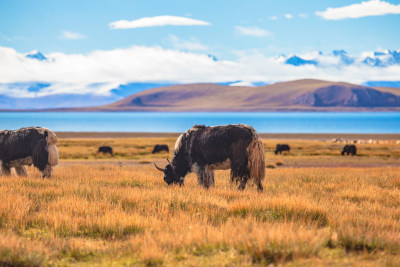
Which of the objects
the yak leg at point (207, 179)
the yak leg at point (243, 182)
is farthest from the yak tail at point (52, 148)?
the yak leg at point (243, 182)

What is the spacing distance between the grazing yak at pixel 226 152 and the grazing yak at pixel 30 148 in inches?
172

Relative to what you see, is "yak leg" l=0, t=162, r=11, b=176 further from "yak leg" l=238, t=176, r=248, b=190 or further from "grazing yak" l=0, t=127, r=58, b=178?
"yak leg" l=238, t=176, r=248, b=190

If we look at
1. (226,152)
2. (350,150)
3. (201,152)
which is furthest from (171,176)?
(350,150)

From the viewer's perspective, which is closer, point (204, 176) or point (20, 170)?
point (204, 176)

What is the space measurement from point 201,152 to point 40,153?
16.9 feet

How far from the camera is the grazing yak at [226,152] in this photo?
11000 millimetres

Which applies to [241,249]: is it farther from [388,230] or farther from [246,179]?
[246,179]

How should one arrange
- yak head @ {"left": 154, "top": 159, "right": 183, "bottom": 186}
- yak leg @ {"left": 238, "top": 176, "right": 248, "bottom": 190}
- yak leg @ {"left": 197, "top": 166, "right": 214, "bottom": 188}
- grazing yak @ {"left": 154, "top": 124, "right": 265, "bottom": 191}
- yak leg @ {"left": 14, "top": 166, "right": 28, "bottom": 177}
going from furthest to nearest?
yak leg @ {"left": 14, "top": 166, "right": 28, "bottom": 177} → yak head @ {"left": 154, "top": 159, "right": 183, "bottom": 186} → yak leg @ {"left": 197, "top": 166, "right": 214, "bottom": 188} → yak leg @ {"left": 238, "top": 176, "right": 248, "bottom": 190} → grazing yak @ {"left": 154, "top": 124, "right": 265, "bottom": 191}

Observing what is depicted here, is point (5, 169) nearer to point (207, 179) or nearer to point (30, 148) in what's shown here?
point (30, 148)

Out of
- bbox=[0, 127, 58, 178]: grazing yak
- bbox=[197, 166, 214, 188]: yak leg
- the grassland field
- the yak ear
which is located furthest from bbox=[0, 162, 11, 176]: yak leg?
bbox=[197, 166, 214, 188]: yak leg

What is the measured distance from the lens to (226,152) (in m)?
11.1

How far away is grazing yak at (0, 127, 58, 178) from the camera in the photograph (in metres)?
13.0

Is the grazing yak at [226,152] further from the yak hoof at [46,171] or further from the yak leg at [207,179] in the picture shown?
the yak hoof at [46,171]

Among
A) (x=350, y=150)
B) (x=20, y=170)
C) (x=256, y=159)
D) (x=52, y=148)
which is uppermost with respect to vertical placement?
(x=52, y=148)
